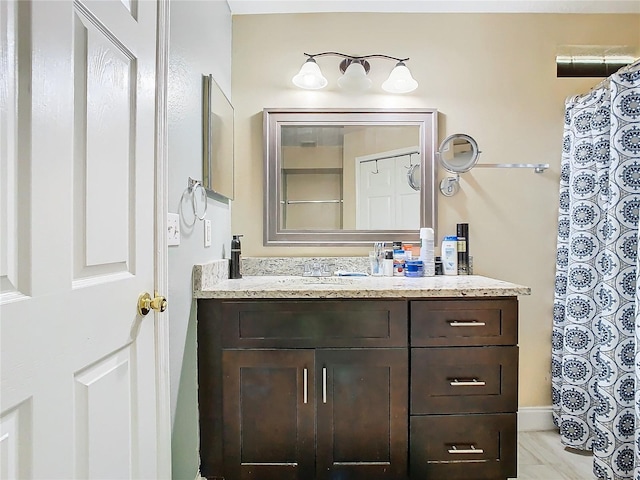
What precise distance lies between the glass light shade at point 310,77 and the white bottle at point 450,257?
115cm

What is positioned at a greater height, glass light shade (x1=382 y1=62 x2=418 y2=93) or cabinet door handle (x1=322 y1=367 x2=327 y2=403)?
glass light shade (x1=382 y1=62 x2=418 y2=93)

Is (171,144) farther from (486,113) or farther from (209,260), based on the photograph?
(486,113)

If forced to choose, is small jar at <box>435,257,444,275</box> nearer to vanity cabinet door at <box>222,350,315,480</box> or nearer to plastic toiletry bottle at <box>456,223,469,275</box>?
plastic toiletry bottle at <box>456,223,469,275</box>

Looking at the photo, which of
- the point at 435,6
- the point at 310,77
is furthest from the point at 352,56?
the point at 435,6

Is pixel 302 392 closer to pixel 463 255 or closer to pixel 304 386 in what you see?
pixel 304 386

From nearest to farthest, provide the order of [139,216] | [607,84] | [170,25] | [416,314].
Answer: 1. [139,216]
2. [170,25]
3. [416,314]
4. [607,84]

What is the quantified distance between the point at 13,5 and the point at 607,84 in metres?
2.28

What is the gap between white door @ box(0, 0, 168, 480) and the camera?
651 millimetres

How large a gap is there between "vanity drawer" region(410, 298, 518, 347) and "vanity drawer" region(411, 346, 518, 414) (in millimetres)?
37

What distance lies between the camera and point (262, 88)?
2.24 m

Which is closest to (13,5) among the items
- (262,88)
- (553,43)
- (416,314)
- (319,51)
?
(416,314)

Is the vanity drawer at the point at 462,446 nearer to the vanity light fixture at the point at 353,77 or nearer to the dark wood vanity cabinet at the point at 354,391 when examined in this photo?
the dark wood vanity cabinet at the point at 354,391

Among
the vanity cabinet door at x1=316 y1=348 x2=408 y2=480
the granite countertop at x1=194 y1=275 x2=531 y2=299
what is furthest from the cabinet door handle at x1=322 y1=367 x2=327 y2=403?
the granite countertop at x1=194 y1=275 x2=531 y2=299

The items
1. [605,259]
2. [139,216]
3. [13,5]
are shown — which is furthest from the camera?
[605,259]
